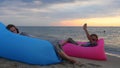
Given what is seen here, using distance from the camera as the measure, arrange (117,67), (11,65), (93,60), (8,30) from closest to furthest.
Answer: (11,65) < (8,30) < (117,67) < (93,60)

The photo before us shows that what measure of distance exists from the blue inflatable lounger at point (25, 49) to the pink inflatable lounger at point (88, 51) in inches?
84.5

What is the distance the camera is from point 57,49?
26.8 feet

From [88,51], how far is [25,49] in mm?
2868

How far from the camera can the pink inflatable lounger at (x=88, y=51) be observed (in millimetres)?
9814

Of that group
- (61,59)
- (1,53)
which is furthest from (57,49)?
(1,53)

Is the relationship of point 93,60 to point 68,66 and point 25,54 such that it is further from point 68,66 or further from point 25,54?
point 25,54

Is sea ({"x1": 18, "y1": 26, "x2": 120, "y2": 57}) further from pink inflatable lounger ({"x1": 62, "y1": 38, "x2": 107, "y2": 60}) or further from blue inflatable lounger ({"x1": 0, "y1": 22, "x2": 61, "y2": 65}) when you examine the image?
blue inflatable lounger ({"x1": 0, "y1": 22, "x2": 61, "y2": 65})

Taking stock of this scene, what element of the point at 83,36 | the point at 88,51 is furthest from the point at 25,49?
the point at 83,36

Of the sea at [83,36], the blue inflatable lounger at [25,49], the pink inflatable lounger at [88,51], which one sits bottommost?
the sea at [83,36]

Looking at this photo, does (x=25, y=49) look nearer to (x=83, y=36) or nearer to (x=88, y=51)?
(x=88, y=51)

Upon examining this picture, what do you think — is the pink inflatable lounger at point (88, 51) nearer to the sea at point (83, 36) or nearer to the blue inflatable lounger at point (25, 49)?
the blue inflatable lounger at point (25, 49)

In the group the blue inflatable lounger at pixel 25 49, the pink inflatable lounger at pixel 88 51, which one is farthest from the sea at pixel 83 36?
the blue inflatable lounger at pixel 25 49

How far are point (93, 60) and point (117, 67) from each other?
→ 1.20m

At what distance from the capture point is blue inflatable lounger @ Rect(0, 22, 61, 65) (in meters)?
7.71
